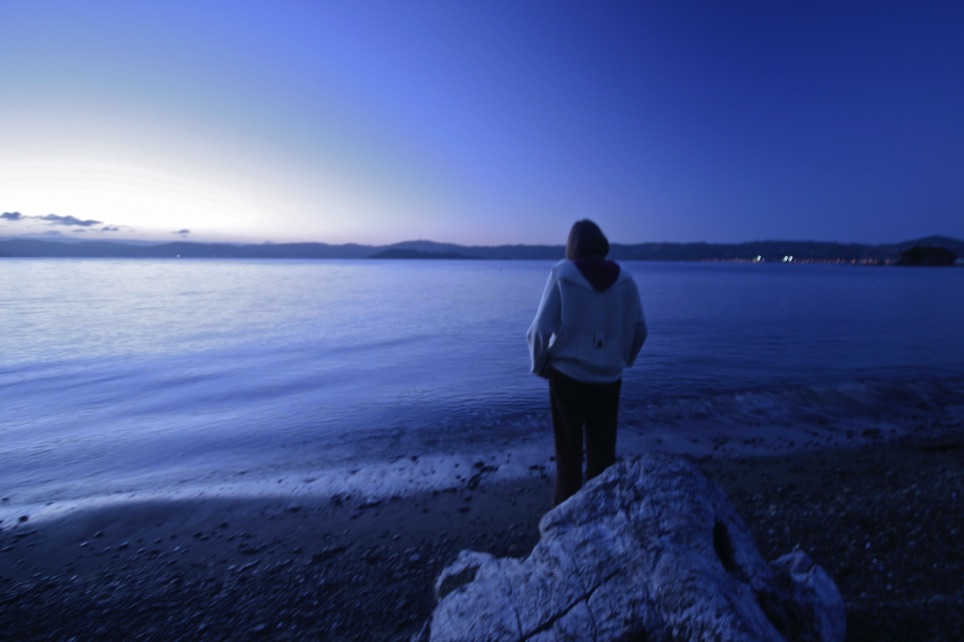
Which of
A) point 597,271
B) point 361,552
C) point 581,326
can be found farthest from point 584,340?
point 361,552

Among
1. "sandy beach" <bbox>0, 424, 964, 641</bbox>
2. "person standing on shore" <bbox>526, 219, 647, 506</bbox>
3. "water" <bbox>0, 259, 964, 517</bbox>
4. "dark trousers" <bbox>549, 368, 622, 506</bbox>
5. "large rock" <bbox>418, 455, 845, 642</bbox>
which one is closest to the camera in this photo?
"large rock" <bbox>418, 455, 845, 642</bbox>

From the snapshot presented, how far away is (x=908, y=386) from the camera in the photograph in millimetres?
13078

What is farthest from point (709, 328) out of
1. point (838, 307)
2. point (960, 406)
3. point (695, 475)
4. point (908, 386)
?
point (695, 475)

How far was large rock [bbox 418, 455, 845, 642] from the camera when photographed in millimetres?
2293

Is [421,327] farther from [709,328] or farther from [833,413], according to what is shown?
[833,413]

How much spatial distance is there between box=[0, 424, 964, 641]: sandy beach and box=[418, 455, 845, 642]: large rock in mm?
904

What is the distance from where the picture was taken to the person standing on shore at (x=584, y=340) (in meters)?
3.73

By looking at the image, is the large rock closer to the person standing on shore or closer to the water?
the person standing on shore

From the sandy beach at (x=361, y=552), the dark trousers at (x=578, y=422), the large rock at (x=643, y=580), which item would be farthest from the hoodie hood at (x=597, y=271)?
the sandy beach at (x=361, y=552)

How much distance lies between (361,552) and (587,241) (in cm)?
367

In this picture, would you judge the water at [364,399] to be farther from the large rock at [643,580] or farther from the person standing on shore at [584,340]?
the large rock at [643,580]

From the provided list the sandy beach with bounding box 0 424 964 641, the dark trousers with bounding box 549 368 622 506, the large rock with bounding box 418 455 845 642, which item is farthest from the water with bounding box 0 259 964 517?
the large rock with bounding box 418 455 845 642

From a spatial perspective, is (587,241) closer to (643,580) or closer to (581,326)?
(581,326)

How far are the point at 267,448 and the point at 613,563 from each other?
746 cm
